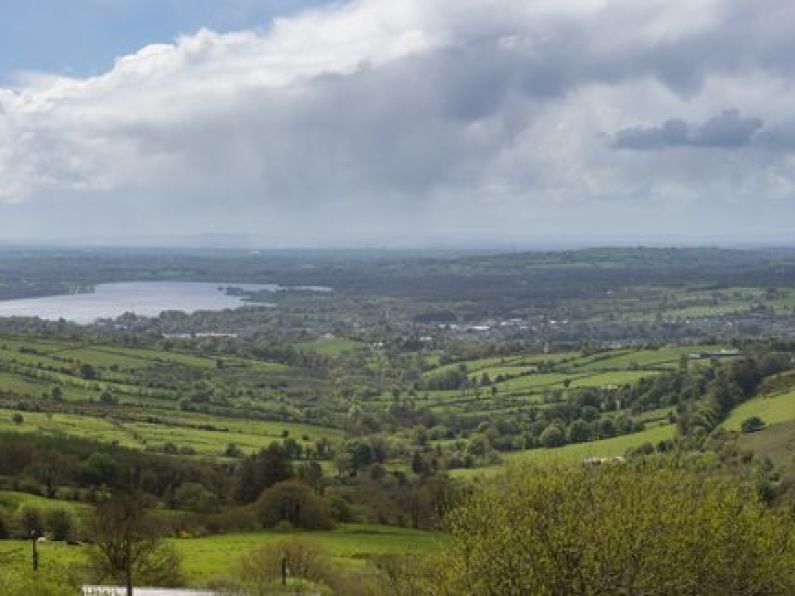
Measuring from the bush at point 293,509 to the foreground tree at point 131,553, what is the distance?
22.5 metres

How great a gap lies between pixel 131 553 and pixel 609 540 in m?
25.1

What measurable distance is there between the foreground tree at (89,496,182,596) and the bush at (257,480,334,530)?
74.0 ft

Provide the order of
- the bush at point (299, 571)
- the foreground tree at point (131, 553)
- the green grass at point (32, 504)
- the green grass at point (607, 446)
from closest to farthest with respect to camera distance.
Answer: the bush at point (299, 571)
the foreground tree at point (131, 553)
the green grass at point (32, 504)
the green grass at point (607, 446)

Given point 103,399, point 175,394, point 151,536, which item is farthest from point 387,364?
point 151,536

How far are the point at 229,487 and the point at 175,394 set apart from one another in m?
56.5

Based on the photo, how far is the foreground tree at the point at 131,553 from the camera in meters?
43.8

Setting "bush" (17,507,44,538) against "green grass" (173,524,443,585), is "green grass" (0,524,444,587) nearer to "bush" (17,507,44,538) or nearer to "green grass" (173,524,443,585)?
"green grass" (173,524,443,585)

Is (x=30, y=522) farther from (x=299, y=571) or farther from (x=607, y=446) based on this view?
(x=607, y=446)

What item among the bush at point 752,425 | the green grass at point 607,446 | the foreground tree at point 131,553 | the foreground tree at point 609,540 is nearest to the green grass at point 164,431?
the green grass at point 607,446

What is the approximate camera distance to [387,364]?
625 ft

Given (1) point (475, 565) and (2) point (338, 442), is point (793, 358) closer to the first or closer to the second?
(2) point (338, 442)

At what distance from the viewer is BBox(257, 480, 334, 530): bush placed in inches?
2694

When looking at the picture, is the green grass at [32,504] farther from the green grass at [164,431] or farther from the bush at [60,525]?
the green grass at [164,431]

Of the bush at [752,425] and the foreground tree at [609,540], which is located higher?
the foreground tree at [609,540]
